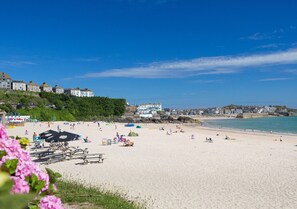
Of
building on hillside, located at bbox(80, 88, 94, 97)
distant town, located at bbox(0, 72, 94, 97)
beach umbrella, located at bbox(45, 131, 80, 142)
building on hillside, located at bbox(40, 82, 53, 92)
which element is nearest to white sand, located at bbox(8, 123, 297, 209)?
beach umbrella, located at bbox(45, 131, 80, 142)

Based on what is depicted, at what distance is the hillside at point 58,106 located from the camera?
7275 cm

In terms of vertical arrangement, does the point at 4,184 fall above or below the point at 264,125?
above

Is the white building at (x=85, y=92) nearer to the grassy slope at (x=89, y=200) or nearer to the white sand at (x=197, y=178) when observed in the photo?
the white sand at (x=197, y=178)

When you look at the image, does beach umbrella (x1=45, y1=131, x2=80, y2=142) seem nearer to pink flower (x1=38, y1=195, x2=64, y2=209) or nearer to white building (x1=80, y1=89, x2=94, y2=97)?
pink flower (x1=38, y1=195, x2=64, y2=209)

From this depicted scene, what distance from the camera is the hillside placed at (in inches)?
2864

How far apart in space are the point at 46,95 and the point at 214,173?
8539cm

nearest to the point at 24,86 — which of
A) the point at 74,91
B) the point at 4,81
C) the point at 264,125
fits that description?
the point at 4,81

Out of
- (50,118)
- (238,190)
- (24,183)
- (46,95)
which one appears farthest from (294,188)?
(46,95)

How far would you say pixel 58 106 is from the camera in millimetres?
84062

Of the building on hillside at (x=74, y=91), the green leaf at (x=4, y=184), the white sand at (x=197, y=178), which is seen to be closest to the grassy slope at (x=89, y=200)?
the white sand at (x=197, y=178)

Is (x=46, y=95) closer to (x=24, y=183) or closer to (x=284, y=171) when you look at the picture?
(x=284, y=171)

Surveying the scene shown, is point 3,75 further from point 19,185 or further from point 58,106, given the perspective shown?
point 19,185

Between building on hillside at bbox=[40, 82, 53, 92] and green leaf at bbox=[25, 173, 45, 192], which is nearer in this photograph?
green leaf at bbox=[25, 173, 45, 192]

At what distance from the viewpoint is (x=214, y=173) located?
1475cm
